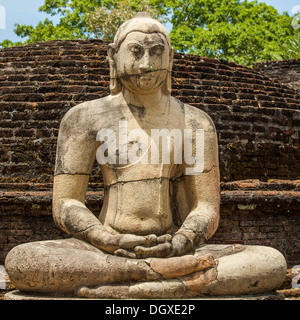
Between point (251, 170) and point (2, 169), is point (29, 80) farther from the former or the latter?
point (251, 170)

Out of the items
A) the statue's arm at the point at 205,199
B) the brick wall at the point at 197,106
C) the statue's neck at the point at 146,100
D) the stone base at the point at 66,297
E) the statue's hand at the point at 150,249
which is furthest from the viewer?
the brick wall at the point at 197,106

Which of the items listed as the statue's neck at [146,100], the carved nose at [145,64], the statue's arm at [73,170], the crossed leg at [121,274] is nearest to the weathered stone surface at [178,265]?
the crossed leg at [121,274]

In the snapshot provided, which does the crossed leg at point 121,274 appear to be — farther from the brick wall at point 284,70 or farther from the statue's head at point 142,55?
the brick wall at point 284,70

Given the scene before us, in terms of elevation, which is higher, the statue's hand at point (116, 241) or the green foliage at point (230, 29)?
the green foliage at point (230, 29)

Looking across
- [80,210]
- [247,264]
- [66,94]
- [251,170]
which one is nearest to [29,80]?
[66,94]

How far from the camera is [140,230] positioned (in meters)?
4.45

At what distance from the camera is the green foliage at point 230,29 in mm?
21391

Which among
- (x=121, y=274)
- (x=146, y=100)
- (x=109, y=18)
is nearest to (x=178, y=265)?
(x=121, y=274)

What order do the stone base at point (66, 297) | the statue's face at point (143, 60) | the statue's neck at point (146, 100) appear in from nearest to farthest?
the stone base at point (66, 297)
the statue's face at point (143, 60)
the statue's neck at point (146, 100)

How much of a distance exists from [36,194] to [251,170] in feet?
11.6

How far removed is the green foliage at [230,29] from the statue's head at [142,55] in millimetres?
16772

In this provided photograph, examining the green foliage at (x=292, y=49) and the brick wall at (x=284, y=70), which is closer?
the brick wall at (x=284, y=70)

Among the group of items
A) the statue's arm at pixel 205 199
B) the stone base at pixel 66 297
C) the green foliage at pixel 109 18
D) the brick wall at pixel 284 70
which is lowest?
the stone base at pixel 66 297

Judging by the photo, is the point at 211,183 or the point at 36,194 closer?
the point at 211,183
